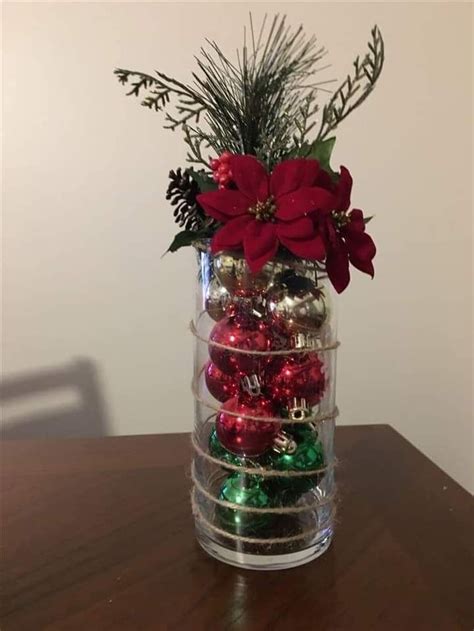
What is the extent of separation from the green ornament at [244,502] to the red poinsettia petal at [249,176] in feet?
0.79

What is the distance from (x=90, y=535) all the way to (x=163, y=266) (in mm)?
544

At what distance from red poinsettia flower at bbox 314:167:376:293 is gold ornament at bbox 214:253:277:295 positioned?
0.05m

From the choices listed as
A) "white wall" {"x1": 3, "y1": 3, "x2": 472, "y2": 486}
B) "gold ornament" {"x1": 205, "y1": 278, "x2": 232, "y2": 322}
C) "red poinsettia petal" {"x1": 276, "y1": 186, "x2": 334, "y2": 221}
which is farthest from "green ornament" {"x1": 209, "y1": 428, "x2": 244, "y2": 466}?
"white wall" {"x1": 3, "y1": 3, "x2": 472, "y2": 486}

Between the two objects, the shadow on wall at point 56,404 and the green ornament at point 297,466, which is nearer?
the green ornament at point 297,466

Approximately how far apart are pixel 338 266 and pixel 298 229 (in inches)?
2.3

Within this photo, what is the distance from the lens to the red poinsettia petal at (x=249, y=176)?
503mm

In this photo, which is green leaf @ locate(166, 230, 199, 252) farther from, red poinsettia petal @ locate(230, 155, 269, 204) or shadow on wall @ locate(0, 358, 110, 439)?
shadow on wall @ locate(0, 358, 110, 439)

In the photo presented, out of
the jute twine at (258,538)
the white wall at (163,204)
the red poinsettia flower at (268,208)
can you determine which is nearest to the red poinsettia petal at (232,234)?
the red poinsettia flower at (268,208)

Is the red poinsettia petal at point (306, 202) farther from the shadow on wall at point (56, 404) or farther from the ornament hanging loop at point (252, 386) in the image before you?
the shadow on wall at point (56, 404)

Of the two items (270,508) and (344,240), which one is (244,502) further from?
(344,240)

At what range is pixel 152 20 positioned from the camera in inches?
39.6

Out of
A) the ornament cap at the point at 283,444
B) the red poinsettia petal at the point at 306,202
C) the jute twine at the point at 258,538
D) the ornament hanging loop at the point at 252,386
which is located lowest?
the jute twine at the point at 258,538

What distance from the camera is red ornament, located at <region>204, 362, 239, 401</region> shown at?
0.58 m

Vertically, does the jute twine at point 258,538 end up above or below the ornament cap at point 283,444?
below
